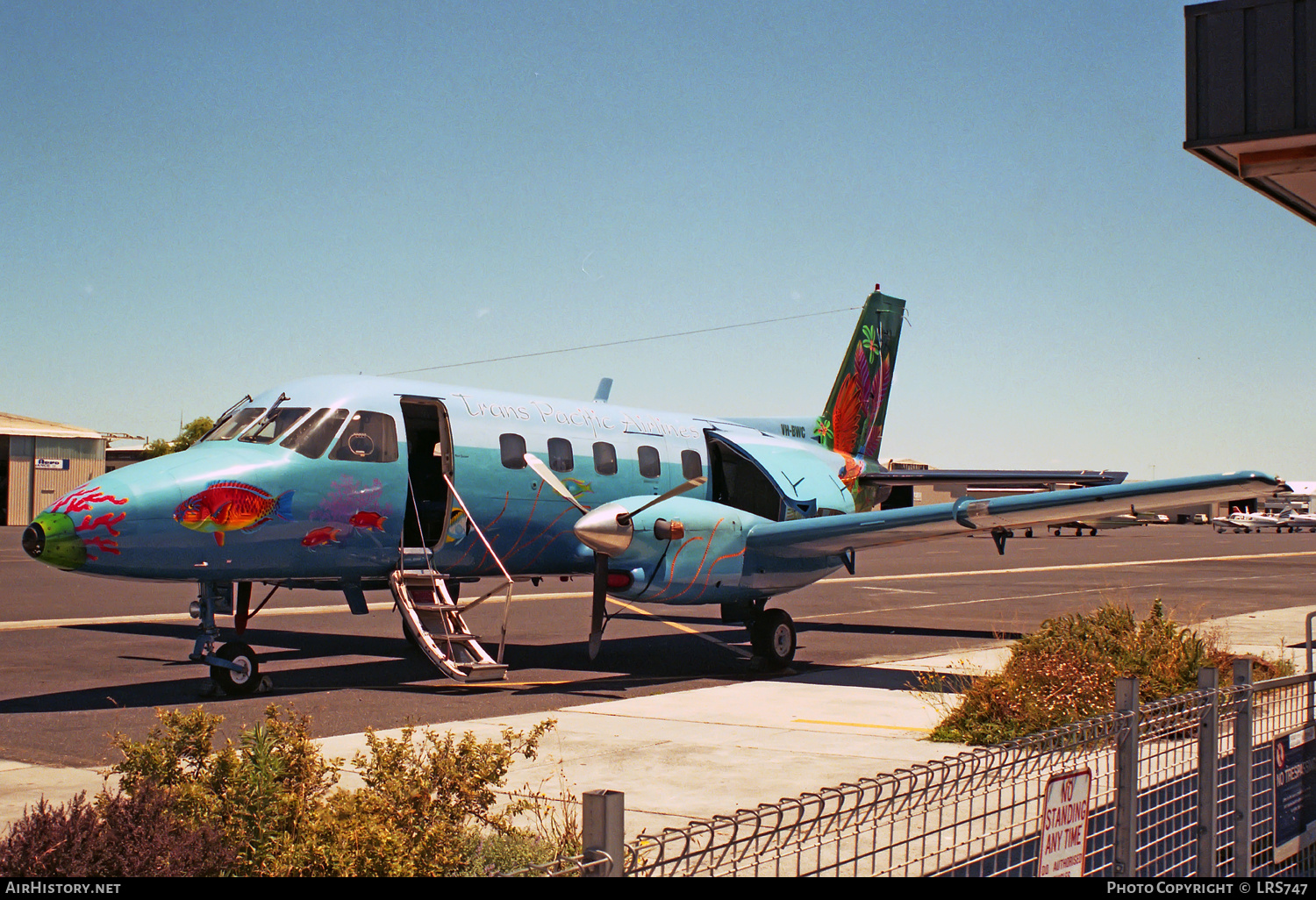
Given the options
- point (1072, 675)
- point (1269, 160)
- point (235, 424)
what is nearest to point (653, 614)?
point (235, 424)

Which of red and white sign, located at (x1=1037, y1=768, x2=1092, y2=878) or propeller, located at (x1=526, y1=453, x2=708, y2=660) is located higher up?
propeller, located at (x1=526, y1=453, x2=708, y2=660)

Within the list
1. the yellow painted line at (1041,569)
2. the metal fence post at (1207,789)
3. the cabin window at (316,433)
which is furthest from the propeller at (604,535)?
the yellow painted line at (1041,569)

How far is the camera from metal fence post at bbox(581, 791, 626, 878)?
2.91m

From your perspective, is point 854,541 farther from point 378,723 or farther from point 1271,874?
point 1271,874

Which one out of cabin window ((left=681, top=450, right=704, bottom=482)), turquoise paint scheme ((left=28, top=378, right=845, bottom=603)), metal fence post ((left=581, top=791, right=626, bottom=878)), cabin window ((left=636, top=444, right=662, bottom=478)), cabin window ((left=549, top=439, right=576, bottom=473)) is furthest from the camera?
cabin window ((left=681, top=450, right=704, bottom=482))

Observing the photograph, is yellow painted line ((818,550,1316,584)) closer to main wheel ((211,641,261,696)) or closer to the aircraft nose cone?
main wheel ((211,641,261,696))

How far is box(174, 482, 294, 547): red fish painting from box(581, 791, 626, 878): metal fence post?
10.2m

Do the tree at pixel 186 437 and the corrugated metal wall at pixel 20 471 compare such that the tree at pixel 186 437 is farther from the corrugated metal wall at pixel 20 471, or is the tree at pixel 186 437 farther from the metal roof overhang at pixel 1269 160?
the metal roof overhang at pixel 1269 160

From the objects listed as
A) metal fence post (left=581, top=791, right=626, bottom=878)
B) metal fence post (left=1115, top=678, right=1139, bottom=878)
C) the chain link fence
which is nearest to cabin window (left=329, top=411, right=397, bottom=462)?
the chain link fence

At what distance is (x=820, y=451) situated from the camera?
20781 millimetres

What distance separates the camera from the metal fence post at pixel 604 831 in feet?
9.53

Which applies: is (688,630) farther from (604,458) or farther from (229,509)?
(229,509)

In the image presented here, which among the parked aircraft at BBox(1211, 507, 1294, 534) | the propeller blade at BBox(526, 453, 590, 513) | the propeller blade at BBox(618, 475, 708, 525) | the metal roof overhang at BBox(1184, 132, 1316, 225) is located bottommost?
the propeller blade at BBox(618, 475, 708, 525)

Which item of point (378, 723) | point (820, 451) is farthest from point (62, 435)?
point (378, 723)
